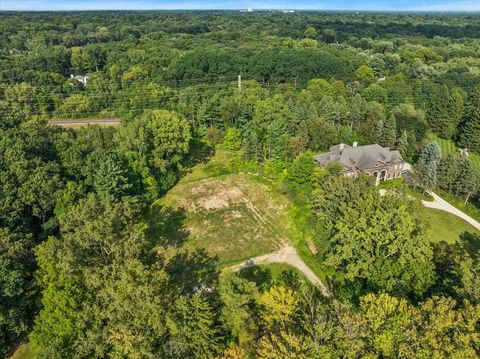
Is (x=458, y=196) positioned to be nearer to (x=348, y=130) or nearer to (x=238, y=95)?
(x=348, y=130)

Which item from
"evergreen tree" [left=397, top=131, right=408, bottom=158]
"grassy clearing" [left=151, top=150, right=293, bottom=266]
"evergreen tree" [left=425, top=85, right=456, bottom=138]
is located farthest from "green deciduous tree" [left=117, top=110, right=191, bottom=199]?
"evergreen tree" [left=425, top=85, right=456, bottom=138]

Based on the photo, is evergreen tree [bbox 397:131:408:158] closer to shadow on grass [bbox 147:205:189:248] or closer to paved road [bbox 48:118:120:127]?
shadow on grass [bbox 147:205:189:248]

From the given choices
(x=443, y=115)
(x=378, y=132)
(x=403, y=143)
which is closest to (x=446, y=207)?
(x=403, y=143)

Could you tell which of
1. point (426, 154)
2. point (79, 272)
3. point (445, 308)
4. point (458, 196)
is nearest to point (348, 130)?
point (426, 154)

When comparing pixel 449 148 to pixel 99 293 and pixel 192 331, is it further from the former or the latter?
pixel 99 293

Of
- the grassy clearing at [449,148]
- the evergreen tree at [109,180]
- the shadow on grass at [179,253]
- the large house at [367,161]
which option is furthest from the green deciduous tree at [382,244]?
the grassy clearing at [449,148]
